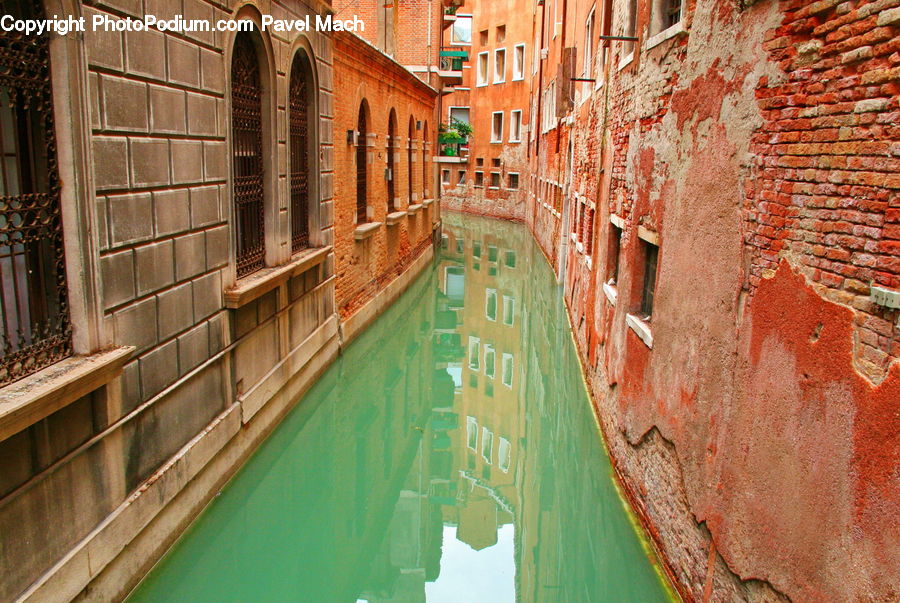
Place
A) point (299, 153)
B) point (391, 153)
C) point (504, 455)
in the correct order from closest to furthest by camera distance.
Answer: point (504, 455), point (299, 153), point (391, 153)

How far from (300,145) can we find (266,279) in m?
2.31

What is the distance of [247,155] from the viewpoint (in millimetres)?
7027

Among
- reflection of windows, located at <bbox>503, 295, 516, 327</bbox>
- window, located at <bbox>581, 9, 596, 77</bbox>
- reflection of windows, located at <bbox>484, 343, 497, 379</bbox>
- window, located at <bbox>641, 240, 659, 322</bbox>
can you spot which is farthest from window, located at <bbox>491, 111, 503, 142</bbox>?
window, located at <bbox>641, 240, 659, 322</bbox>

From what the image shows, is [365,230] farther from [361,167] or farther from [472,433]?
[472,433]

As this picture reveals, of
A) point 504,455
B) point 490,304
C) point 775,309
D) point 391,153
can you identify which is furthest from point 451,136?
point 775,309

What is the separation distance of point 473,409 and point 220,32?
519 cm

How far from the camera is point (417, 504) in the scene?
6.77 m

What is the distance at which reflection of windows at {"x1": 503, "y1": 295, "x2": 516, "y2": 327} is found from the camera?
1410 cm

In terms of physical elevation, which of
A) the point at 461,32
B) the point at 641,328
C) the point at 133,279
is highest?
the point at 461,32

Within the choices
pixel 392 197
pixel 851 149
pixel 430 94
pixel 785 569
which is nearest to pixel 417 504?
pixel 785 569

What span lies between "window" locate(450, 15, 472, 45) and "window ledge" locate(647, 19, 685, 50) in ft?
106

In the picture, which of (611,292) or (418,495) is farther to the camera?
(611,292)

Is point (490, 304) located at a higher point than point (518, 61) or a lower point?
lower

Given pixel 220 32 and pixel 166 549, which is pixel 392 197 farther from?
pixel 166 549
